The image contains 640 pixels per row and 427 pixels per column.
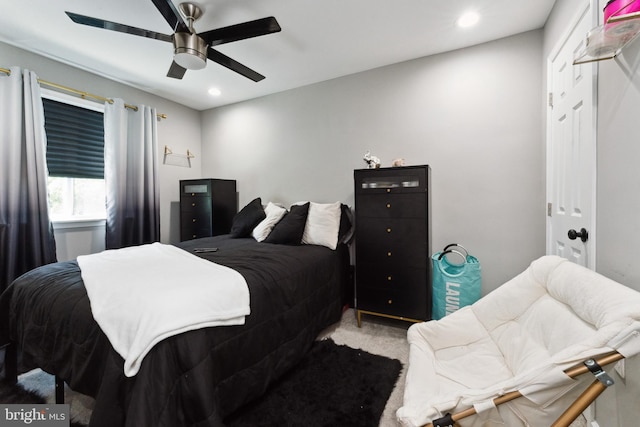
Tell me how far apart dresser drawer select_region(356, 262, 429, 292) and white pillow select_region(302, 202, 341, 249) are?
0.37 meters

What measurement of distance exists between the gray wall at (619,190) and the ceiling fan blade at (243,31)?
171cm

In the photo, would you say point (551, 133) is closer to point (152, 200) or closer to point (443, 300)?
point (443, 300)

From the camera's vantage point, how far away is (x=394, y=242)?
7.97 feet

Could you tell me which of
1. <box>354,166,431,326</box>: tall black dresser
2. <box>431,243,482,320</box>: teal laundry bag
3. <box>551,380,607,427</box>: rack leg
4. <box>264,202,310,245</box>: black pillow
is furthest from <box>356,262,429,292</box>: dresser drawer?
<box>551,380,607,427</box>: rack leg

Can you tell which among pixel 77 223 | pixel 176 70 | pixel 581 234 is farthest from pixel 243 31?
pixel 77 223

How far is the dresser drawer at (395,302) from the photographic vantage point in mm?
2342

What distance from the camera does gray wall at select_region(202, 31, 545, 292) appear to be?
2340 mm

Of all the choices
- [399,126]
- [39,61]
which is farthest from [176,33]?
[399,126]

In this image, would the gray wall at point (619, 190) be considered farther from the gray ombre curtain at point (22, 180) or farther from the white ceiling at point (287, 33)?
the gray ombre curtain at point (22, 180)

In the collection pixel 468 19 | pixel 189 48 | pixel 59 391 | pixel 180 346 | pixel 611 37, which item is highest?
pixel 468 19

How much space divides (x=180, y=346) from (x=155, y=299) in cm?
23

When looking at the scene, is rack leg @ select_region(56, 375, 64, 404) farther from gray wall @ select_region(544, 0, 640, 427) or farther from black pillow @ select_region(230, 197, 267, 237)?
gray wall @ select_region(544, 0, 640, 427)

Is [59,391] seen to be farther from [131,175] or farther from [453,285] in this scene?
[453,285]

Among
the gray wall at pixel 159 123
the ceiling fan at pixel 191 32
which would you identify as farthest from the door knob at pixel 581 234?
the gray wall at pixel 159 123
